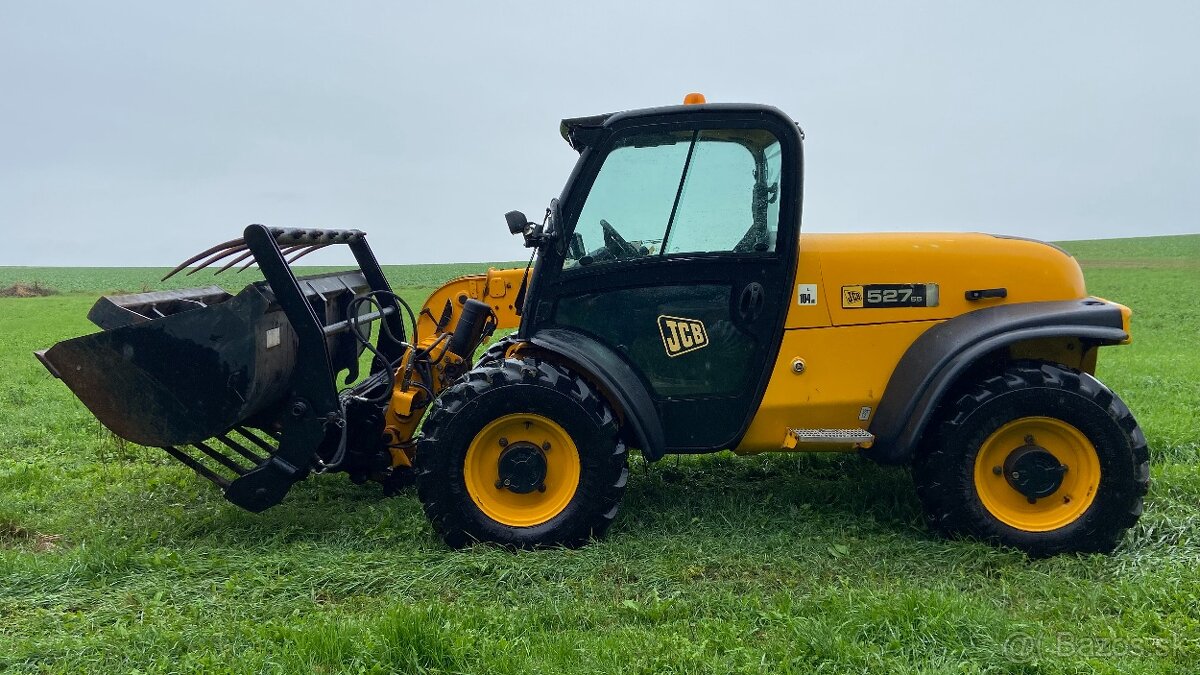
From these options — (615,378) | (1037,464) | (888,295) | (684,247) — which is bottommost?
(1037,464)

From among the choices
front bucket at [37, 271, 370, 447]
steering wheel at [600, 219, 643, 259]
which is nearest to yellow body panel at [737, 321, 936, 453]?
steering wheel at [600, 219, 643, 259]

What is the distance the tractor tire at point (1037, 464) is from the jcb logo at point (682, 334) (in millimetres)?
1321

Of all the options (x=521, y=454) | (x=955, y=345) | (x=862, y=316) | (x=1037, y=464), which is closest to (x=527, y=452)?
(x=521, y=454)

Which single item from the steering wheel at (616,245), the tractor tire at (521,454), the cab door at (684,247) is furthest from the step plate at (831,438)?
the steering wheel at (616,245)

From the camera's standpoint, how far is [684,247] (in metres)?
4.51

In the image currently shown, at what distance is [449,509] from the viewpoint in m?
4.42

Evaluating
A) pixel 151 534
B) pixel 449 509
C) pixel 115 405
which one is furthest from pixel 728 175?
pixel 151 534

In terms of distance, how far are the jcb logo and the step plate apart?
0.70m

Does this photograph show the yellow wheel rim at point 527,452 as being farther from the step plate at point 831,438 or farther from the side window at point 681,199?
the step plate at point 831,438

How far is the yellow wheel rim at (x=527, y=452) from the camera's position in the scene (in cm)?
447

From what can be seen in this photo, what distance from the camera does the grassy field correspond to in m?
3.28

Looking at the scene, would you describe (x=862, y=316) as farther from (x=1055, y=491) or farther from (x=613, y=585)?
(x=613, y=585)

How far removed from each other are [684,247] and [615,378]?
784 mm

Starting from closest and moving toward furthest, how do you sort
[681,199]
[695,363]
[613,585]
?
[613,585], [681,199], [695,363]
